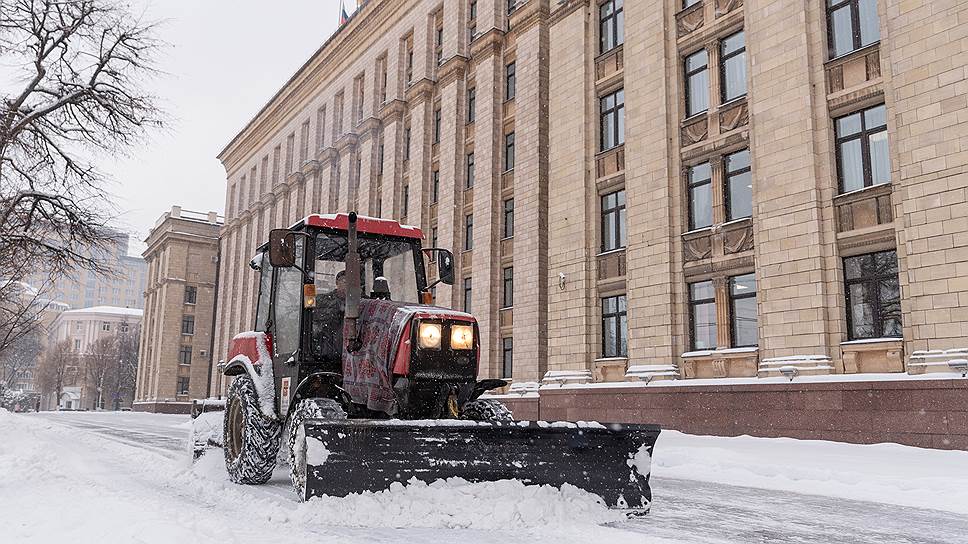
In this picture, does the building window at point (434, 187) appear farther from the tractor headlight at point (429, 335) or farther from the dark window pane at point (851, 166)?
the tractor headlight at point (429, 335)

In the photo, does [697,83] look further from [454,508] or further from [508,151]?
[454,508]

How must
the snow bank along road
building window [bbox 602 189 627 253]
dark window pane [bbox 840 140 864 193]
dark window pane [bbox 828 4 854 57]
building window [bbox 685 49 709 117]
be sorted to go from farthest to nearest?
building window [bbox 602 189 627 253] < building window [bbox 685 49 709 117] < dark window pane [bbox 828 4 854 57] < dark window pane [bbox 840 140 864 193] < the snow bank along road

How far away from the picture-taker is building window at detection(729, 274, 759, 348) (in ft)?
55.1

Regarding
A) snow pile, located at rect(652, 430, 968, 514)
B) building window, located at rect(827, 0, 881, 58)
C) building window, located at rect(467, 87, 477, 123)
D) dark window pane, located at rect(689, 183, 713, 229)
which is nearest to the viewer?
snow pile, located at rect(652, 430, 968, 514)

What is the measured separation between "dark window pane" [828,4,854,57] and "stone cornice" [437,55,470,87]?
15583 millimetres

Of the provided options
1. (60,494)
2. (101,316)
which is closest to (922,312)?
(60,494)

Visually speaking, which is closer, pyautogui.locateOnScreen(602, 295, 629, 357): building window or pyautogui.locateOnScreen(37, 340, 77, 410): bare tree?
pyautogui.locateOnScreen(602, 295, 629, 357): building window

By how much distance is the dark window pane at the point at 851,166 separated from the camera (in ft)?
50.0

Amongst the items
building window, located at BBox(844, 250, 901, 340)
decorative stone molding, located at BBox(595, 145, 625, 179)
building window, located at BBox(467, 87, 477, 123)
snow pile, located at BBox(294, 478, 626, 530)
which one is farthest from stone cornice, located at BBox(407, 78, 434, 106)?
snow pile, located at BBox(294, 478, 626, 530)

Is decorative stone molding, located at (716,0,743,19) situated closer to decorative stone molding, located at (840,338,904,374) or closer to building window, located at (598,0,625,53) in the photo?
building window, located at (598,0,625,53)

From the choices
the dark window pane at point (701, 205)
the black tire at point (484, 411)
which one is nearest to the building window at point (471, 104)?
the dark window pane at point (701, 205)

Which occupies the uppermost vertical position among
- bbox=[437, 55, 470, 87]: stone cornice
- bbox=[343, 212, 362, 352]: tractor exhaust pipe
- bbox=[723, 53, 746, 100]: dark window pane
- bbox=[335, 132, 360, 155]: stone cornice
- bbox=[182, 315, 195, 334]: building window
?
bbox=[437, 55, 470, 87]: stone cornice

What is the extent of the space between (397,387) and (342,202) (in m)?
31.1

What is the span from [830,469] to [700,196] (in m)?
9.31
